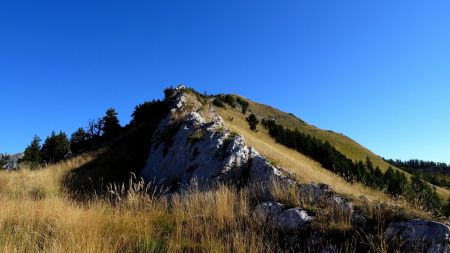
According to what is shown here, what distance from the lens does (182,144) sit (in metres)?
16.7

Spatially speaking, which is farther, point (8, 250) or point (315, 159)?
point (315, 159)

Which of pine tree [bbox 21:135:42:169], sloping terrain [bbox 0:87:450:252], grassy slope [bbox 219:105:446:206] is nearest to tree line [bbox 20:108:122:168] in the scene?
pine tree [bbox 21:135:42:169]

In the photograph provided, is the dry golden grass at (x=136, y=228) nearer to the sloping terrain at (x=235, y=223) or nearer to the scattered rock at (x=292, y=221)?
the sloping terrain at (x=235, y=223)

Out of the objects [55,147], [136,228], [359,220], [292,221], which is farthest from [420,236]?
[55,147]

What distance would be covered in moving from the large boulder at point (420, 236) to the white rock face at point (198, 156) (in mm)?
4516

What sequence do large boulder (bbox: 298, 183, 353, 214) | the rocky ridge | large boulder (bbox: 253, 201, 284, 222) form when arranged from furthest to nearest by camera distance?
large boulder (bbox: 298, 183, 353, 214) → large boulder (bbox: 253, 201, 284, 222) → the rocky ridge

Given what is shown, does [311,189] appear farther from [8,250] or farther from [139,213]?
[8,250]

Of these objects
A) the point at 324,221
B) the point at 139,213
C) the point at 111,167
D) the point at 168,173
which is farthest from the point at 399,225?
the point at 111,167

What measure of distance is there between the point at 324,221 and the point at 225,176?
578 centimetres

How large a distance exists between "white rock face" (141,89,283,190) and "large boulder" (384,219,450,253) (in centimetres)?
452

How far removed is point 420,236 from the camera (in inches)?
207

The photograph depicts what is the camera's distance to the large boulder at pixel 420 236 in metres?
4.92

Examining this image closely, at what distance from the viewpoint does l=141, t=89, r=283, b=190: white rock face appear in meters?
11.8

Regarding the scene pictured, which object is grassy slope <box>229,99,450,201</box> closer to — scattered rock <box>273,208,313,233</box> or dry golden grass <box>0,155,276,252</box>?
dry golden grass <box>0,155,276,252</box>
